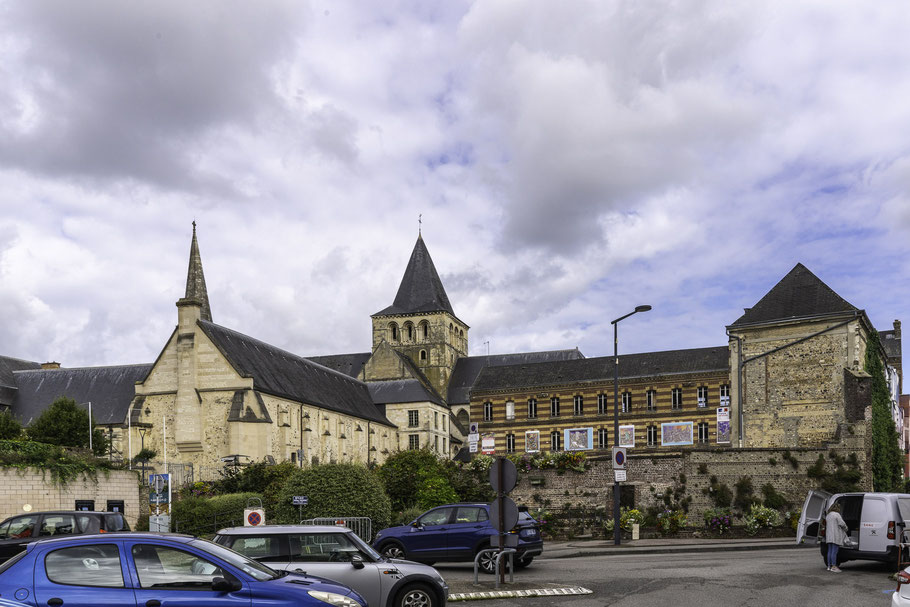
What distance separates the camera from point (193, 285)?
8512 centimetres

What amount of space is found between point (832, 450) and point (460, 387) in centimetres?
7412

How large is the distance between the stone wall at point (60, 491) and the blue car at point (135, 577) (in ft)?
63.1

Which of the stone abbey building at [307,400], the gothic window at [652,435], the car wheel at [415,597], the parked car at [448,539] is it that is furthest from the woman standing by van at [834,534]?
the gothic window at [652,435]

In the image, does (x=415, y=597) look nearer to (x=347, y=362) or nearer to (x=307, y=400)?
(x=307, y=400)

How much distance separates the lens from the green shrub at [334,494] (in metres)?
24.6

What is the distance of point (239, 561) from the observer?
9375mm

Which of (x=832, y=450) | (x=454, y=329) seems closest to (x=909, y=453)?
(x=832, y=450)

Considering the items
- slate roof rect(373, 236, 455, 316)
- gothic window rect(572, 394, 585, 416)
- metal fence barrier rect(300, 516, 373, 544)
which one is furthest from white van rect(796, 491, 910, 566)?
slate roof rect(373, 236, 455, 316)

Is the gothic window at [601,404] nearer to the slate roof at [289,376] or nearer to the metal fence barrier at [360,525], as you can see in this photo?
the slate roof at [289,376]

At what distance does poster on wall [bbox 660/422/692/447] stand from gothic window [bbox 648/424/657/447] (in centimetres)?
52

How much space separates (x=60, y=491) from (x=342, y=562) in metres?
19.9

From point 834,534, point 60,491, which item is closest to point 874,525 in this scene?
point 834,534

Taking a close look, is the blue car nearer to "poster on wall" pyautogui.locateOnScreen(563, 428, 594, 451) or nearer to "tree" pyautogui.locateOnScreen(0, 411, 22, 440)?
"tree" pyautogui.locateOnScreen(0, 411, 22, 440)

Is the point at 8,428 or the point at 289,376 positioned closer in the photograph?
the point at 8,428
